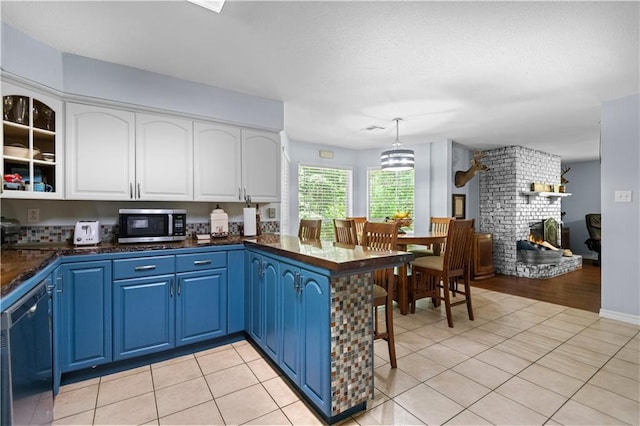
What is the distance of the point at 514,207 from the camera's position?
224 inches

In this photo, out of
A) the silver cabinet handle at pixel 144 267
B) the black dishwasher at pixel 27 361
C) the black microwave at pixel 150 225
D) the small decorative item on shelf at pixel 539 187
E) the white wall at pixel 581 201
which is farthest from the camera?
the white wall at pixel 581 201

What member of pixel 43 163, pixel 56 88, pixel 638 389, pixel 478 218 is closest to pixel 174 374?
pixel 43 163

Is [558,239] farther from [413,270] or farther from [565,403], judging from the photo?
[565,403]

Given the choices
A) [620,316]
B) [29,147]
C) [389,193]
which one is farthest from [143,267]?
[620,316]

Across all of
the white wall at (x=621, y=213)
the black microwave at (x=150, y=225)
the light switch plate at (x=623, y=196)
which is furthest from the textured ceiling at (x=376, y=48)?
the black microwave at (x=150, y=225)

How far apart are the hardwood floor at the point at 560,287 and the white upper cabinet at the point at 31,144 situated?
17.6 feet

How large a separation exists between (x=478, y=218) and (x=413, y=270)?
3453mm

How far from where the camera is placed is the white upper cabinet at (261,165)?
326 cm

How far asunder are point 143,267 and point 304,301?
1.34m

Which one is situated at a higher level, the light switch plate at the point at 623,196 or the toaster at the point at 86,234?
the light switch plate at the point at 623,196

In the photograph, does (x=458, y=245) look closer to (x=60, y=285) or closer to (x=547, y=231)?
(x=60, y=285)

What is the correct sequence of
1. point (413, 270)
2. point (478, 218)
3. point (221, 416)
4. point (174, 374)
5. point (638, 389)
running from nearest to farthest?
point (221, 416) < point (638, 389) < point (174, 374) < point (413, 270) < point (478, 218)

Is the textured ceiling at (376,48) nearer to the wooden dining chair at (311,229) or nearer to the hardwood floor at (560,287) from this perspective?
the wooden dining chair at (311,229)

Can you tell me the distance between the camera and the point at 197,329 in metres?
2.59
